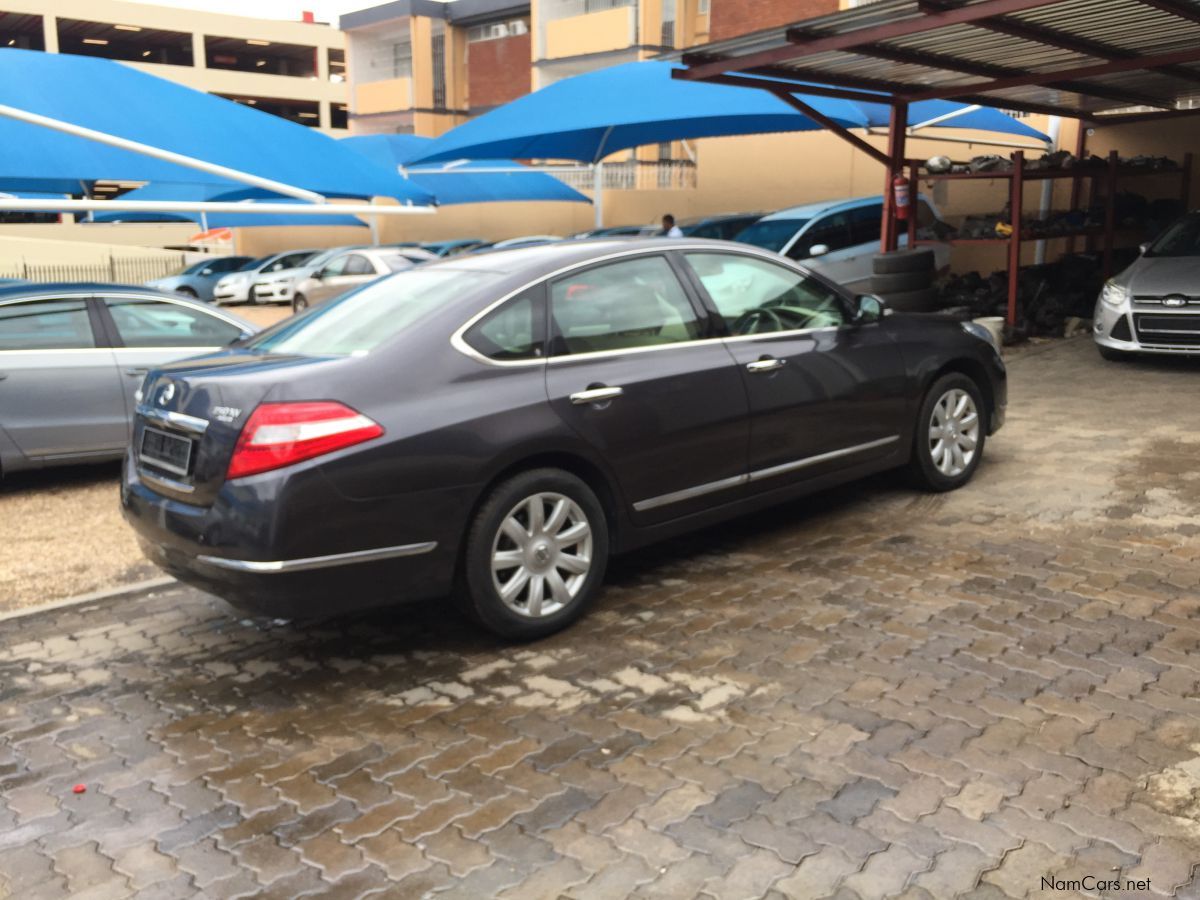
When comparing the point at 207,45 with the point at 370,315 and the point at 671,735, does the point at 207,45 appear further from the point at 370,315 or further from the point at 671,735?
the point at 671,735

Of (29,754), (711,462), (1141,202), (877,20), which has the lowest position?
(29,754)

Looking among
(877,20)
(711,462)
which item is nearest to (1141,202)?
(877,20)

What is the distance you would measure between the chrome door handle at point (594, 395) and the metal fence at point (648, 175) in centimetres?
2154

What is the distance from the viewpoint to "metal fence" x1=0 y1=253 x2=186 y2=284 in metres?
27.2

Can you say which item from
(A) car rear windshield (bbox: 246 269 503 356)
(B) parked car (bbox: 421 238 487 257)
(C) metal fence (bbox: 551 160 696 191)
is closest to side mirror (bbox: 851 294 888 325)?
(A) car rear windshield (bbox: 246 269 503 356)

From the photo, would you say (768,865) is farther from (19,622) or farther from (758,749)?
(19,622)

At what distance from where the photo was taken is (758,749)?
3.57 metres

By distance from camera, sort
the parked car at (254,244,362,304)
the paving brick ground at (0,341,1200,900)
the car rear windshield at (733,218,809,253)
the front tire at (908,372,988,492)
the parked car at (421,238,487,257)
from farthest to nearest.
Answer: the parked car at (254,244,362,304), the parked car at (421,238,487,257), the car rear windshield at (733,218,809,253), the front tire at (908,372,988,492), the paving brick ground at (0,341,1200,900)

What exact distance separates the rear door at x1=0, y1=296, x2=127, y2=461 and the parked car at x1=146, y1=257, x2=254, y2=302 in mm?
19296

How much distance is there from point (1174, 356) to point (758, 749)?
9.45 m

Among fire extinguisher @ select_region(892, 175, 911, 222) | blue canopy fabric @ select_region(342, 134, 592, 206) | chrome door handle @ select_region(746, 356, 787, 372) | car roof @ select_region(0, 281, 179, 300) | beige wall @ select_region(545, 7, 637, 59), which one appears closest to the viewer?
chrome door handle @ select_region(746, 356, 787, 372)

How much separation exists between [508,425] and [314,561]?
3.05 feet

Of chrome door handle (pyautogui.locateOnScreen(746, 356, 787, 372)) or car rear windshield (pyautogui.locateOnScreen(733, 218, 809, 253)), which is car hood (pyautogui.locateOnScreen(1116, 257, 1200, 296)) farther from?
chrome door handle (pyautogui.locateOnScreen(746, 356, 787, 372))

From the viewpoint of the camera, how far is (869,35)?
8523mm
